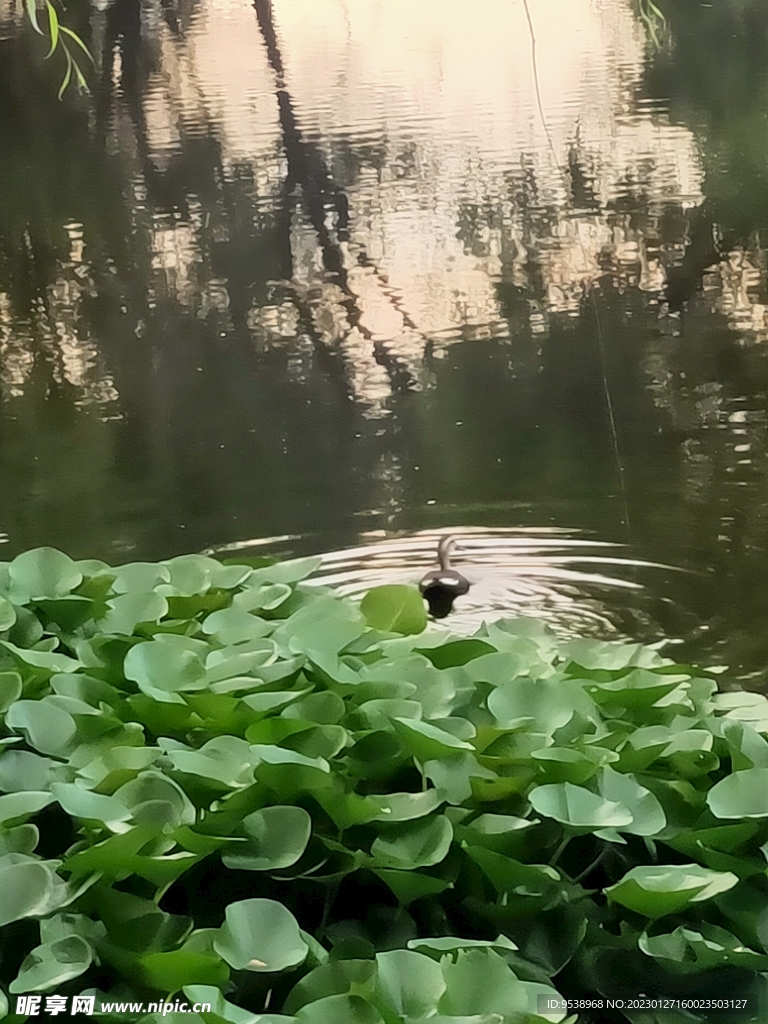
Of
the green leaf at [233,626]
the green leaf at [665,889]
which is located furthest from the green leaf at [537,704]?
the green leaf at [233,626]

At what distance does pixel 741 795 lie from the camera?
0.48 meters

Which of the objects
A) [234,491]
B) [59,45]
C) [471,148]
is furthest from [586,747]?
[59,45]

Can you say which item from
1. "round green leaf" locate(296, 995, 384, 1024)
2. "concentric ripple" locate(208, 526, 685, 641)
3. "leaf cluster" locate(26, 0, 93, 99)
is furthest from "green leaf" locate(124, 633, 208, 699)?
"leaf cluster" locate(26, 0, 93, 99)

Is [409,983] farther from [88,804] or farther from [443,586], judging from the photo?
[443,586]

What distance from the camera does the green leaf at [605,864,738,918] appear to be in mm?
432

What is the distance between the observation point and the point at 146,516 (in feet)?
3.65

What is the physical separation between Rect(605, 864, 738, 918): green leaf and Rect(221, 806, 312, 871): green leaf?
0.16 m

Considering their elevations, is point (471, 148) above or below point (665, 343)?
above

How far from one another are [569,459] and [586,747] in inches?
22.0

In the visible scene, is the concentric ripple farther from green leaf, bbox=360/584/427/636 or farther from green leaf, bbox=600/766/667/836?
green leaf, bbox=600/766/667/836

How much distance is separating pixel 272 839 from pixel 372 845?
0.18 ft

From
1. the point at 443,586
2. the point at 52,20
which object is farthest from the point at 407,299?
the point at 52,20

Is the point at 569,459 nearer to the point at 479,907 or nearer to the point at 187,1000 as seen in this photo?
the point at 479,907

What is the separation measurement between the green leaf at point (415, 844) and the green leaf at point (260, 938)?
0.19 feet
